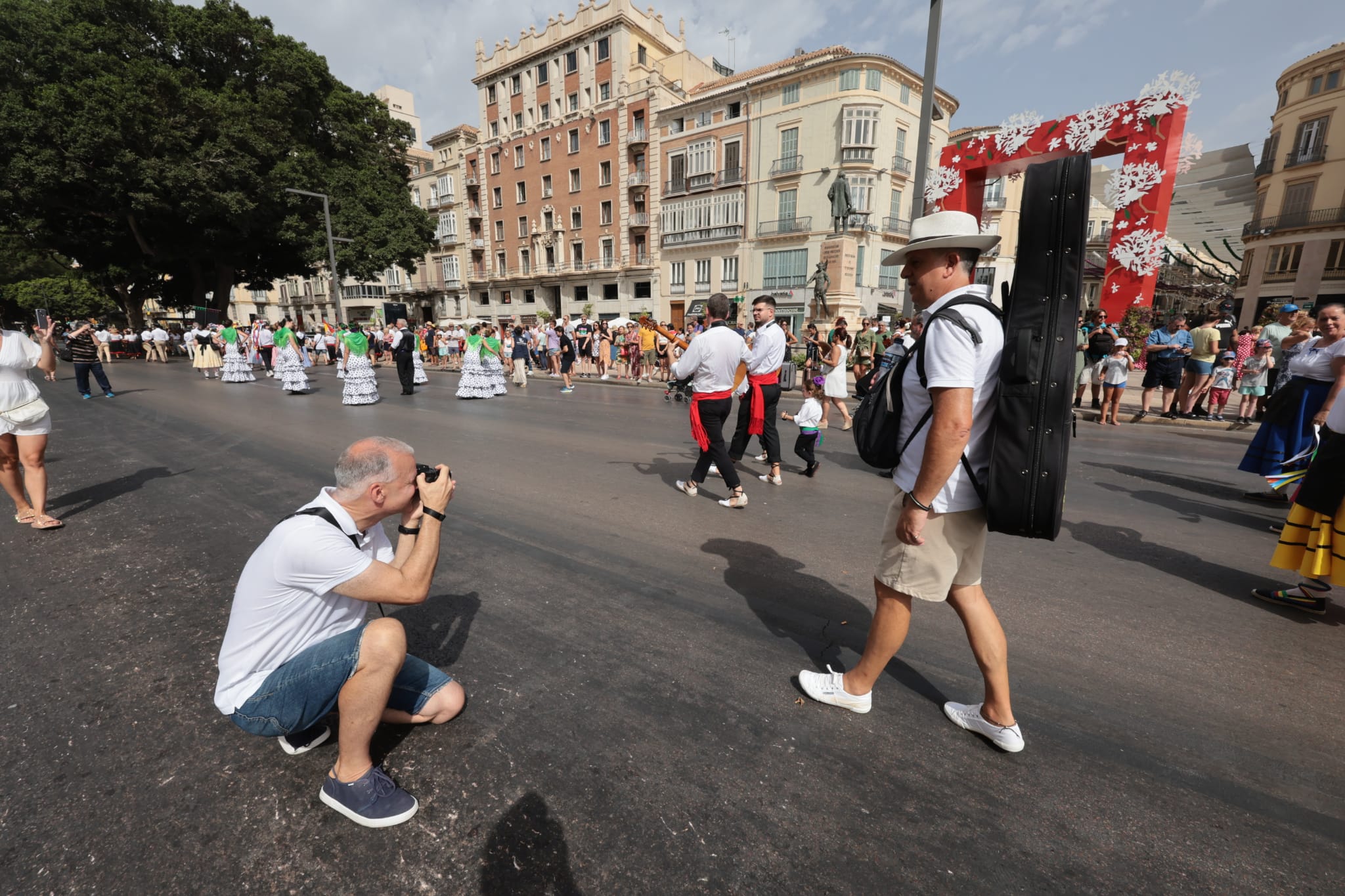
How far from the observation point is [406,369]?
44.6ft

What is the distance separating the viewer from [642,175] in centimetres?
3759

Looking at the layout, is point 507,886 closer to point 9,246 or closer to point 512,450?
point 512,450

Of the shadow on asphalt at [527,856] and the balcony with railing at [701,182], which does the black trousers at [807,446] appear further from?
the balcony with railing at [701,182]

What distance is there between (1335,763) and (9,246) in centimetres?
4618

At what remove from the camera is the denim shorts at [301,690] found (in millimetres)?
1900

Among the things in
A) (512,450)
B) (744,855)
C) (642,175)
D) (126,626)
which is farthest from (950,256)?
(642,175)

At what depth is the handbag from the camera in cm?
424

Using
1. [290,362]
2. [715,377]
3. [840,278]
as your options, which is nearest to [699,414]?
[715,377]

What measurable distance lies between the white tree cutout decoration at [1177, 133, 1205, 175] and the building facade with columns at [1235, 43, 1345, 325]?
2518cm

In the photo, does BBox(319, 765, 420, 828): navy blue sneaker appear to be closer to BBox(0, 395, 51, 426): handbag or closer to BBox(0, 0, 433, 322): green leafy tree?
BBox(0, 395, 51, 426): handbag

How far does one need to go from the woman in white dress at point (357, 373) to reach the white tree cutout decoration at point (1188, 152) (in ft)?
48.2

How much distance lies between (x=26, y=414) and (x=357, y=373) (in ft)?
24.9

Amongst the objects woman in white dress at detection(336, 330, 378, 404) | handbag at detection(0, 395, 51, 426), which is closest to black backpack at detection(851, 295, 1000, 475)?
handbag at detection(0, 395, 51, 426)

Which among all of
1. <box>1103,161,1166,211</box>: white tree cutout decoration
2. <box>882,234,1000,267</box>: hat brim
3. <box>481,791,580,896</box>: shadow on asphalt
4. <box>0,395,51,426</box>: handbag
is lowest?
<box>481,791,580,896</box>: shadow on asphalt
